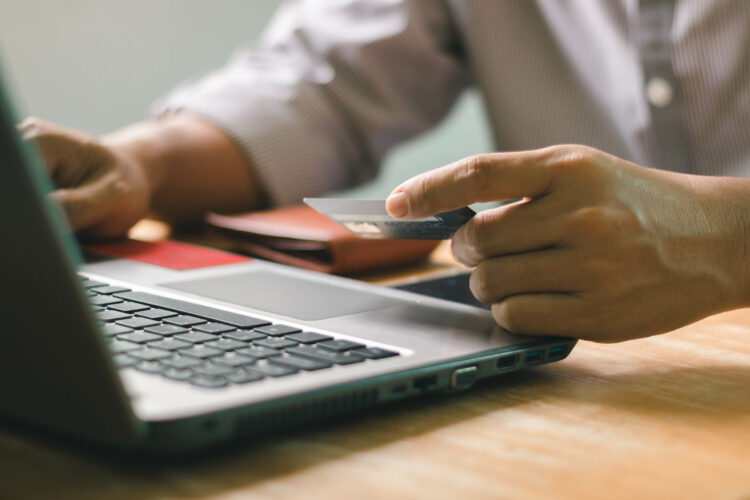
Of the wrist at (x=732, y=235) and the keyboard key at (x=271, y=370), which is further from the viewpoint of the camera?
the wrist at (x=732, y=235)

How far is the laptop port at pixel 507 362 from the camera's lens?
0.43 meters

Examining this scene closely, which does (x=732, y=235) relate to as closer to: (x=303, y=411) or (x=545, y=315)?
(x=545, y=315)

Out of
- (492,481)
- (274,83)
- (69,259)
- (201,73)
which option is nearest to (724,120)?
(274,83)

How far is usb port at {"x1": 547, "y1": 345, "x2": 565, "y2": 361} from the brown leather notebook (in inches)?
10.9

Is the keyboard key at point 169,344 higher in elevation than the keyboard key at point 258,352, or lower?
higher

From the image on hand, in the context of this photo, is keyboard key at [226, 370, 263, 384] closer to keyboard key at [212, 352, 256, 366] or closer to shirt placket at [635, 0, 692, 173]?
keyboard key at [212, 352, 256, 366]

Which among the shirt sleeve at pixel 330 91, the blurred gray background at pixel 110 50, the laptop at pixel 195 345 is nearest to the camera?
the laptop at pixel 195 345

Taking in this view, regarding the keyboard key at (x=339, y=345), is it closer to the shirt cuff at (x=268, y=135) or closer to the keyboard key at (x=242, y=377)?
the keyboard key at (x=242, y=377)

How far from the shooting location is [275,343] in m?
0.40

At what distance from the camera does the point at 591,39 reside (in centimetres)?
102

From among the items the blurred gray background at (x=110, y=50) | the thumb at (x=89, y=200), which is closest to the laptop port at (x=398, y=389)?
the thumb at (x=89, y=200)

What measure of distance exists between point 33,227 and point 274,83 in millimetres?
834

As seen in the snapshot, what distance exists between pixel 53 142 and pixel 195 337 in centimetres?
42

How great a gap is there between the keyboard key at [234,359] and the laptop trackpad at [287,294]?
0.10 m
